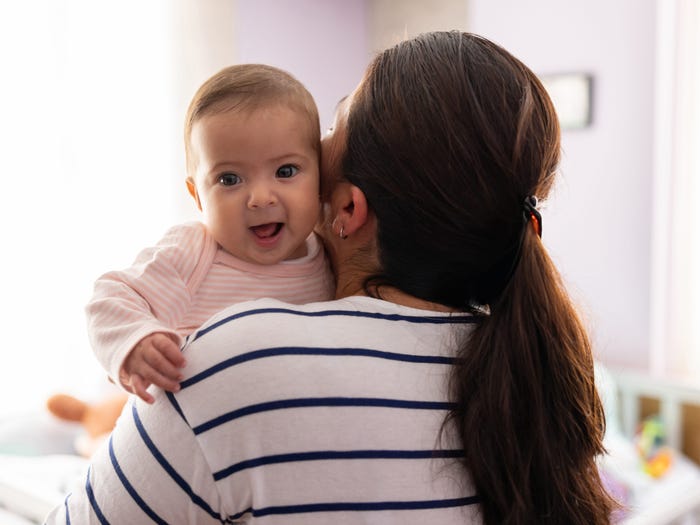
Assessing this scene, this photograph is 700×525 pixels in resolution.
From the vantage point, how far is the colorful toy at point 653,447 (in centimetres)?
254

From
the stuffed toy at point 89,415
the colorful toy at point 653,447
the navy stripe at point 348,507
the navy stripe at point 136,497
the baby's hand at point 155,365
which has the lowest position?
the colorful toy at point 653,447

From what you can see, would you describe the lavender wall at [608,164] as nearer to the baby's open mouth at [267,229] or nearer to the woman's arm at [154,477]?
the baby's open mouth at [267,229]

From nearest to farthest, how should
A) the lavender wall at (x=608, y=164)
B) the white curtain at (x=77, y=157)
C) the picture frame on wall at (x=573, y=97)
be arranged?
the white curtain at (x=77, y=157), the lavender wall at (x=608, y=164), the picture frame on wall at (x=573, y=97)

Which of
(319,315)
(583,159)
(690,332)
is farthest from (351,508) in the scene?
(583,159)

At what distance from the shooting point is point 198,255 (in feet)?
3.38

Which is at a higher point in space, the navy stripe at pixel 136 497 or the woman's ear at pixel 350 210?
the woman's ear at pixel 350 210

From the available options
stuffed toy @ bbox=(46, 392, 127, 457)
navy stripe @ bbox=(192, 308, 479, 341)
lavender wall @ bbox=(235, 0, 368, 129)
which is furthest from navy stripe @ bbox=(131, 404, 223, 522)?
lavender wall @ bbox=(235, 0, 368, 129)

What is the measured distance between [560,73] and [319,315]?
2.69 m

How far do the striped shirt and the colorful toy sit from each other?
1.91 m

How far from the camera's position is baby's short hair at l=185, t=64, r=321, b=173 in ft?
3.36

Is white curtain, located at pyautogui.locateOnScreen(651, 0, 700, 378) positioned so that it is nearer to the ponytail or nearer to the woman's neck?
the ponytail

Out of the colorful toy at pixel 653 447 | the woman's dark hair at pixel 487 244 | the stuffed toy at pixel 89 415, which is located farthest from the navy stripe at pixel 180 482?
the colorful toy at pixel 653 447

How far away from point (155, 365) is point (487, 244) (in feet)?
1.25

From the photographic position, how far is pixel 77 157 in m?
2.54
